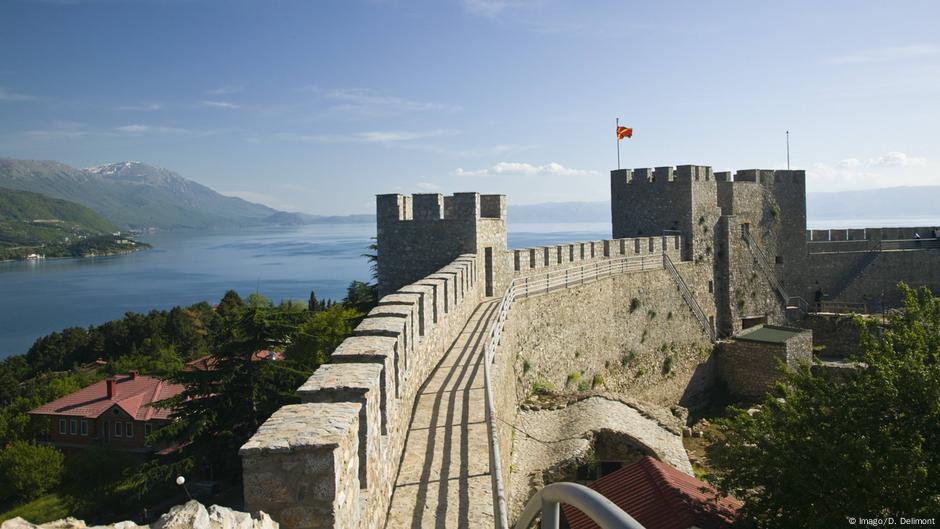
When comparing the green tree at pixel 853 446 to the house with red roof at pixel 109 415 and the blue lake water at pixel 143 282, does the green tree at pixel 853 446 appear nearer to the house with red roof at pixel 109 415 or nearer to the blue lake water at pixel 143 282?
the house with red roof at pixel 109 415

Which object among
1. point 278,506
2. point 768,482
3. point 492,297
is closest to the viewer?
point 278,506

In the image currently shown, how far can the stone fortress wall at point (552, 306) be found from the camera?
9.54 ft

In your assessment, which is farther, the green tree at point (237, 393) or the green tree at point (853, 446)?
the green tree at point (237, 393)

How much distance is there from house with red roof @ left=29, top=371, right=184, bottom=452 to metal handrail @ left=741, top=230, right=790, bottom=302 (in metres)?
21.8

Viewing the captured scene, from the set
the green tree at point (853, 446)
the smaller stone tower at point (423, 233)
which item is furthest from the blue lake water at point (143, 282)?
the green tree at point (853, 446)

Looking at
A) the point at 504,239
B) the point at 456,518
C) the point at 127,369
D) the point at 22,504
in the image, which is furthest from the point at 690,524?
the point at 127,369

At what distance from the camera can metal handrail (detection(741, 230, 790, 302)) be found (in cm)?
1908

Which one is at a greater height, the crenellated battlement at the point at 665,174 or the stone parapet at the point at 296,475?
the crenellated battlement at the point at 665,174

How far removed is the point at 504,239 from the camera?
12094mm

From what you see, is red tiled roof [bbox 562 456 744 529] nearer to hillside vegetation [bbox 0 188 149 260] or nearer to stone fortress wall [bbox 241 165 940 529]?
stone fortress wall [bbox 241 165 940 529]

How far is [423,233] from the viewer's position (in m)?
11.1

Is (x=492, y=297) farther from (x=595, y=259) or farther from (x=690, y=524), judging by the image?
(x=690, y=524)

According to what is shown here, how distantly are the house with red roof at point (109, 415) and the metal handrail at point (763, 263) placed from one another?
2178 centimetres

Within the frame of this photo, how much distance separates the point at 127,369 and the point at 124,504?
19156 mm
